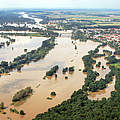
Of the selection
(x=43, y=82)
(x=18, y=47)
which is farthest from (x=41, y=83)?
(x=18, y=47)

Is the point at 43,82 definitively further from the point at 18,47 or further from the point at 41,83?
the point at 18,47

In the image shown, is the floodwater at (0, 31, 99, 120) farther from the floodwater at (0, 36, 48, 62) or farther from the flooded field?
the floodwater at (0, 36, 48, 62)

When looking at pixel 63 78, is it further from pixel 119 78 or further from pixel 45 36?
pixel 45 36

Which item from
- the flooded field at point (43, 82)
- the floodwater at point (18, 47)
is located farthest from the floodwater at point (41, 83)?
the floodwater at point (18, 47)

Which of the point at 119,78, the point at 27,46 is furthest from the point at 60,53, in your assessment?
the point at 119,78

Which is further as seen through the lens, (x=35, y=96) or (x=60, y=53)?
(x=60, y=53)

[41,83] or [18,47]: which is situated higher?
[18,47]

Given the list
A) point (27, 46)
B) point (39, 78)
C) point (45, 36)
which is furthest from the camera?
point (45, 36)

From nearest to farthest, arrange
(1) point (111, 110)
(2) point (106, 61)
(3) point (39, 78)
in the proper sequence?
1. (1) point (111, 110)
2. (3) point (39, 78)
3. (2) point (106, 61)
